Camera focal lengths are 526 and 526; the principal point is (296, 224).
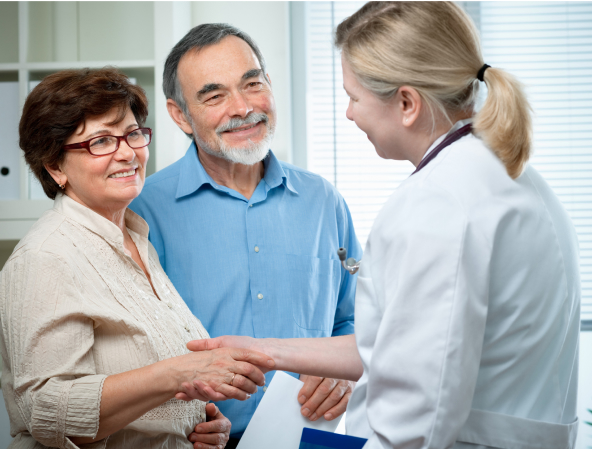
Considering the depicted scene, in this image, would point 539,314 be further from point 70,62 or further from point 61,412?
point 70,62

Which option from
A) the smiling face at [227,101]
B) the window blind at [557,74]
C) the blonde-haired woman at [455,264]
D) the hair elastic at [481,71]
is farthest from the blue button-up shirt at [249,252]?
the window blind at [557,74]

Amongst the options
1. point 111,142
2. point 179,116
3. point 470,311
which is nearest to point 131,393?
point 111,142

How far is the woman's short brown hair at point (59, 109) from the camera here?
1238mm

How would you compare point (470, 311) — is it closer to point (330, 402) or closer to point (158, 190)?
point (330, 402)

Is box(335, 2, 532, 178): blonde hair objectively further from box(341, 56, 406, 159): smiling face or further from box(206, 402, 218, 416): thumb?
box(206, 402, 218, 416): thumb

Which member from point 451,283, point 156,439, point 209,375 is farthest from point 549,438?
point 156,439

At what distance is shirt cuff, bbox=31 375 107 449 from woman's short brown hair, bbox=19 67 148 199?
0.53m

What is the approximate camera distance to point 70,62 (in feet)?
7.05

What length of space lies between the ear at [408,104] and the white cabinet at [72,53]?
1.36 metres

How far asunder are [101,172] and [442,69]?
A: 83 cm

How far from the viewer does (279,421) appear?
1.31 meters

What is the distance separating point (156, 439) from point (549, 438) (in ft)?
2.68

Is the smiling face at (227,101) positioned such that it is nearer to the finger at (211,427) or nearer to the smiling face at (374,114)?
the smiling face at (374,114)

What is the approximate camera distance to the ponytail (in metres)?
0.85
